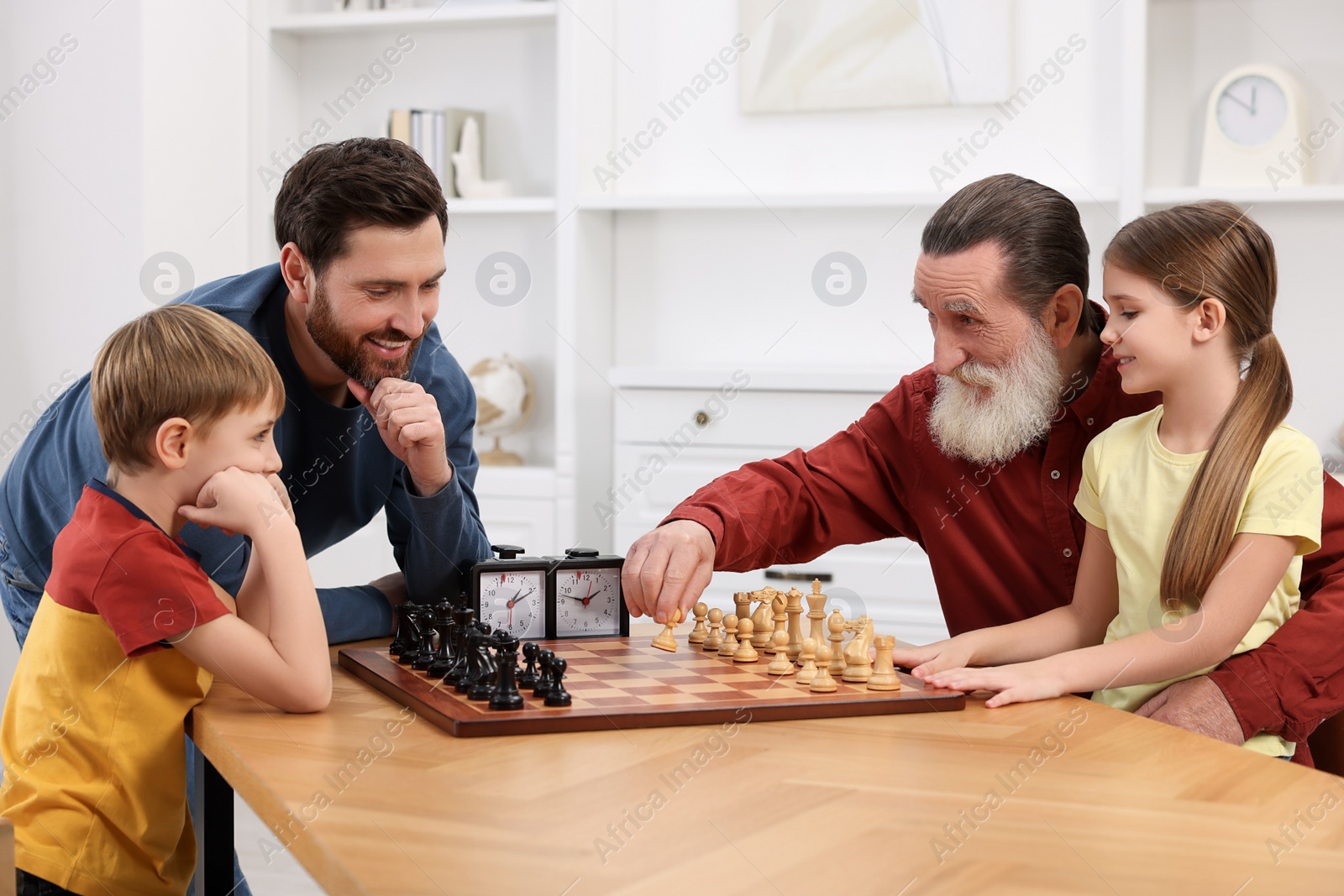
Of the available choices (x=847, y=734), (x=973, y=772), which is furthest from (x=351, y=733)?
(x=973, y=772)

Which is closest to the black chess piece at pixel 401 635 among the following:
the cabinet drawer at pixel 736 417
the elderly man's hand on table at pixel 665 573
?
the elderly man's hand on table at pixel 665 573

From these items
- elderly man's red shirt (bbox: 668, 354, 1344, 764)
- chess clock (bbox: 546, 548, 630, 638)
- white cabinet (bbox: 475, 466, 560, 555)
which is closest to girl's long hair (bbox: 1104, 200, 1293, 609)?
elderly man's red shirt (bbox: 668, 354, 1344, 764)

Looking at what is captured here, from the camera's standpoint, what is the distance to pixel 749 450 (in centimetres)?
409

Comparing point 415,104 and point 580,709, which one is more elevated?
point 415,104

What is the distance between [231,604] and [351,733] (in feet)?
1.16

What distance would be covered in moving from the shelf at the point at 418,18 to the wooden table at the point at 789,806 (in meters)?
3.46

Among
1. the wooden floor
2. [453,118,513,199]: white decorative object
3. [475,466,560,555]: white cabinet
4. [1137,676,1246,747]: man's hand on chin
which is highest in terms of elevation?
[453,118,513,199]: white decorative object

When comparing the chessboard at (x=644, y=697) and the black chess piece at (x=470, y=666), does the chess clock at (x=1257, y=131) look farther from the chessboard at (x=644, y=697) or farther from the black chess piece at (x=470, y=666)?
the black chess piece at (x=470, y=666)

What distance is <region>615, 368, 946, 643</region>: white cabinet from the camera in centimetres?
391

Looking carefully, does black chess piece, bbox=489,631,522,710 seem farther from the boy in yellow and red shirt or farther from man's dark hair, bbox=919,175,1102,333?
man's dark hair, bbox=919,175,1102,333

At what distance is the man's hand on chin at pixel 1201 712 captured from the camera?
5.41ft

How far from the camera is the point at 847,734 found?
4.72ft

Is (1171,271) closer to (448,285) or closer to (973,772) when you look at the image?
(973,772)

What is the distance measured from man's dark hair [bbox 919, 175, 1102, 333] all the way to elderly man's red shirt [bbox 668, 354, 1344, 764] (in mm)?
172
